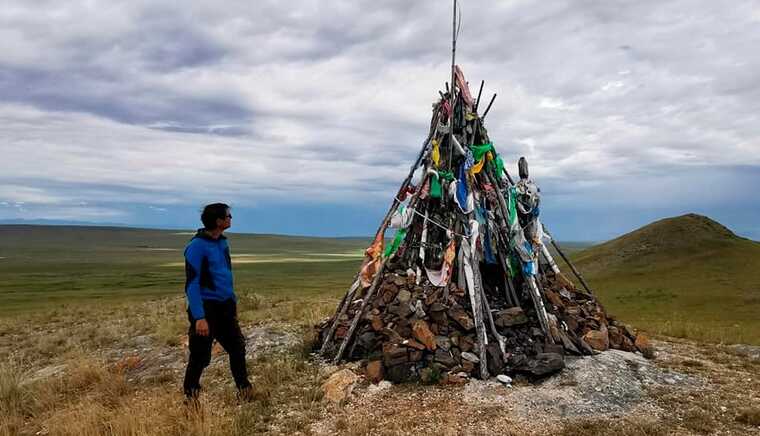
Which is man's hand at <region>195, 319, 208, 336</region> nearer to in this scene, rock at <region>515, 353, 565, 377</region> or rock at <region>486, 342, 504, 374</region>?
rock at <region>486, 342, 504, 374</region>

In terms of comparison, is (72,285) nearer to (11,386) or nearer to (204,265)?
(11,386)

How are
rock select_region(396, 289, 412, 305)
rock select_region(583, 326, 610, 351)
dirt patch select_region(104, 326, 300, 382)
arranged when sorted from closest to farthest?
1. dirt patch select_region(104, 326, 300, 382)
2. rock select_region(396, 289, 412, 305)
3. rock select_region(583, 326, 610, 351)

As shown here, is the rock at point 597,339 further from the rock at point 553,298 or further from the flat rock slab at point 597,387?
the rock at point 553,298

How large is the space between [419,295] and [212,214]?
12.5ft

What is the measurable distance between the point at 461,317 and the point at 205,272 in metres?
3.96

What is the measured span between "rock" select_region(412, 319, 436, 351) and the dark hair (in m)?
3.39

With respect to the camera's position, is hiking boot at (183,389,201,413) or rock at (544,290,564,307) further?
rock at (544,290,564,307)

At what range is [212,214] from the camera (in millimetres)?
5637

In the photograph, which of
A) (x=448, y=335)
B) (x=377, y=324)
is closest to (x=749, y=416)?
(x=448, y=335)

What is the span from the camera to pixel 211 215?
5.64 meters

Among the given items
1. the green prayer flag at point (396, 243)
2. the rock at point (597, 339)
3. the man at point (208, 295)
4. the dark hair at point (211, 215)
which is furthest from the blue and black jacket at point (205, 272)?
the rock at point (597, 339)

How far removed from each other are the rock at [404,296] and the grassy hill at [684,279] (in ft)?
24.1

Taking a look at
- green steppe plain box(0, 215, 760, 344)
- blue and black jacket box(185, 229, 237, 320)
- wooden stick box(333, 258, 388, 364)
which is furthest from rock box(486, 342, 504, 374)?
green steppe plain box(0, 215, 760, 344)

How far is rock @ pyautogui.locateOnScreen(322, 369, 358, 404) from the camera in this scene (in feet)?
21.2
